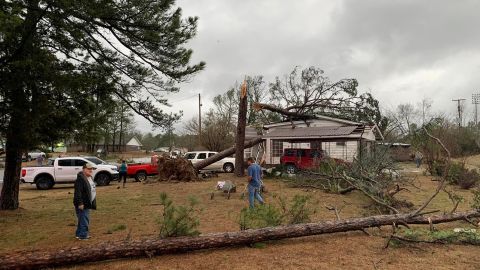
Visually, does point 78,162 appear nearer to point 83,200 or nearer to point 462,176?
point 83,200

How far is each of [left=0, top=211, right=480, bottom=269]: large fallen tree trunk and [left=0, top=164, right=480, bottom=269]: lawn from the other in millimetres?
149

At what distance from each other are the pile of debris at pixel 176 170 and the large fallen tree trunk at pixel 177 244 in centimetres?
1374

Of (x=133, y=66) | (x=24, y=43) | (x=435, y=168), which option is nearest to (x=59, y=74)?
(x=24, y=43)

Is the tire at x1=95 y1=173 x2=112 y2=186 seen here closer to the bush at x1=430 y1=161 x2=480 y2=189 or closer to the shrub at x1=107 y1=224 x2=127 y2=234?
the shrub at x1=107 y1=224 x2=127 y2=234

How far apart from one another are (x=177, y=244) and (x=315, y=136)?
1580 centimetres

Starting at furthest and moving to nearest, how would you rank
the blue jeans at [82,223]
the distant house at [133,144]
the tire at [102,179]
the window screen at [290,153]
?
1. the distant house at [133,144]
2. the window screen at [290,153]
3. the tire at [102,179]
4. the blue jeans at [82,223]

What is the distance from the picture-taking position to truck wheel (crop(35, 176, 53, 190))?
20.8 metres

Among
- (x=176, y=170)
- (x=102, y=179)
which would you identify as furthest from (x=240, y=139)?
(x=102, y=179)

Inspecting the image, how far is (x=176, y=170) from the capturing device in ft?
70.2

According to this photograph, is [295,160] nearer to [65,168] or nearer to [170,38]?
[65,168]

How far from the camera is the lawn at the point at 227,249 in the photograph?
652 cm

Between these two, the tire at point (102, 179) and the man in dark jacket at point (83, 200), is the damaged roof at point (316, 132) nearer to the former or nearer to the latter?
the tire at point (102, 179)

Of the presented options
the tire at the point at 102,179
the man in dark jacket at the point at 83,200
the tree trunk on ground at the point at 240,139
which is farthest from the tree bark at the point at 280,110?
the man in dark jacket at the point at 83,200

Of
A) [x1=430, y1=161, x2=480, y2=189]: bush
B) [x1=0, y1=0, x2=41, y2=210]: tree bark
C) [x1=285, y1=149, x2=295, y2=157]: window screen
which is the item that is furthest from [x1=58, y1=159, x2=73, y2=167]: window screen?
[x1=430, y1=161, x2=480, y2=189]: bush
